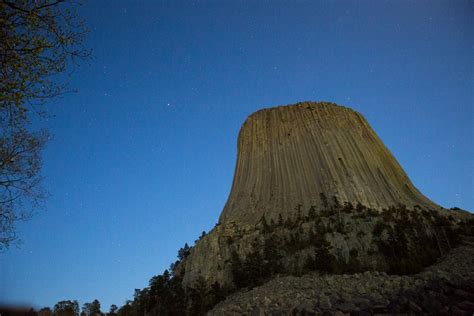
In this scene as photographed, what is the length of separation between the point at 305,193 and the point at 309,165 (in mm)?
4630

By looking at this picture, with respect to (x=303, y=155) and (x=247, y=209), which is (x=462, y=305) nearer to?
(x=247, y=209)

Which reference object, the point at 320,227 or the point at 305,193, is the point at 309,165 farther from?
the point at 320,227

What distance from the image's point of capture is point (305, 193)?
125ft

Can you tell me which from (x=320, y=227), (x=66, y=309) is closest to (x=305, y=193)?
(x=320, y=227)

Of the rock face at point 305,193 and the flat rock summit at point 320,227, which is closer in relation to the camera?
the flat rock summit at point 320,227

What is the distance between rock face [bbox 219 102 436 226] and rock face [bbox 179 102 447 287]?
12cm

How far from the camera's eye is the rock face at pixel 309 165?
3719 cm

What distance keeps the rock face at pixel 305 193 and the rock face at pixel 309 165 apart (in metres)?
0.12

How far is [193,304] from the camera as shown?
935 inches

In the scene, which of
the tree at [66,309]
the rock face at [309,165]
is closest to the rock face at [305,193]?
the rock face at [309,165]

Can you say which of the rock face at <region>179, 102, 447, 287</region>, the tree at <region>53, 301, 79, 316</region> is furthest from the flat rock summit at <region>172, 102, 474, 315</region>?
the tree at <region>53, 301, 79, 316</region>

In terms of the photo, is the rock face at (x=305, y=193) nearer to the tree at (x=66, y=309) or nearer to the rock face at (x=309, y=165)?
the rock face at (x=309, y=165)

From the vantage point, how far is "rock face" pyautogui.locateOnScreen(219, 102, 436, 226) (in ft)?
122

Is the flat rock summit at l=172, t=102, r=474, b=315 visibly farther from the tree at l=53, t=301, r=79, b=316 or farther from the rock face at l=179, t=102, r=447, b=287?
the tree at l=53, t=301, r=79, b=316
